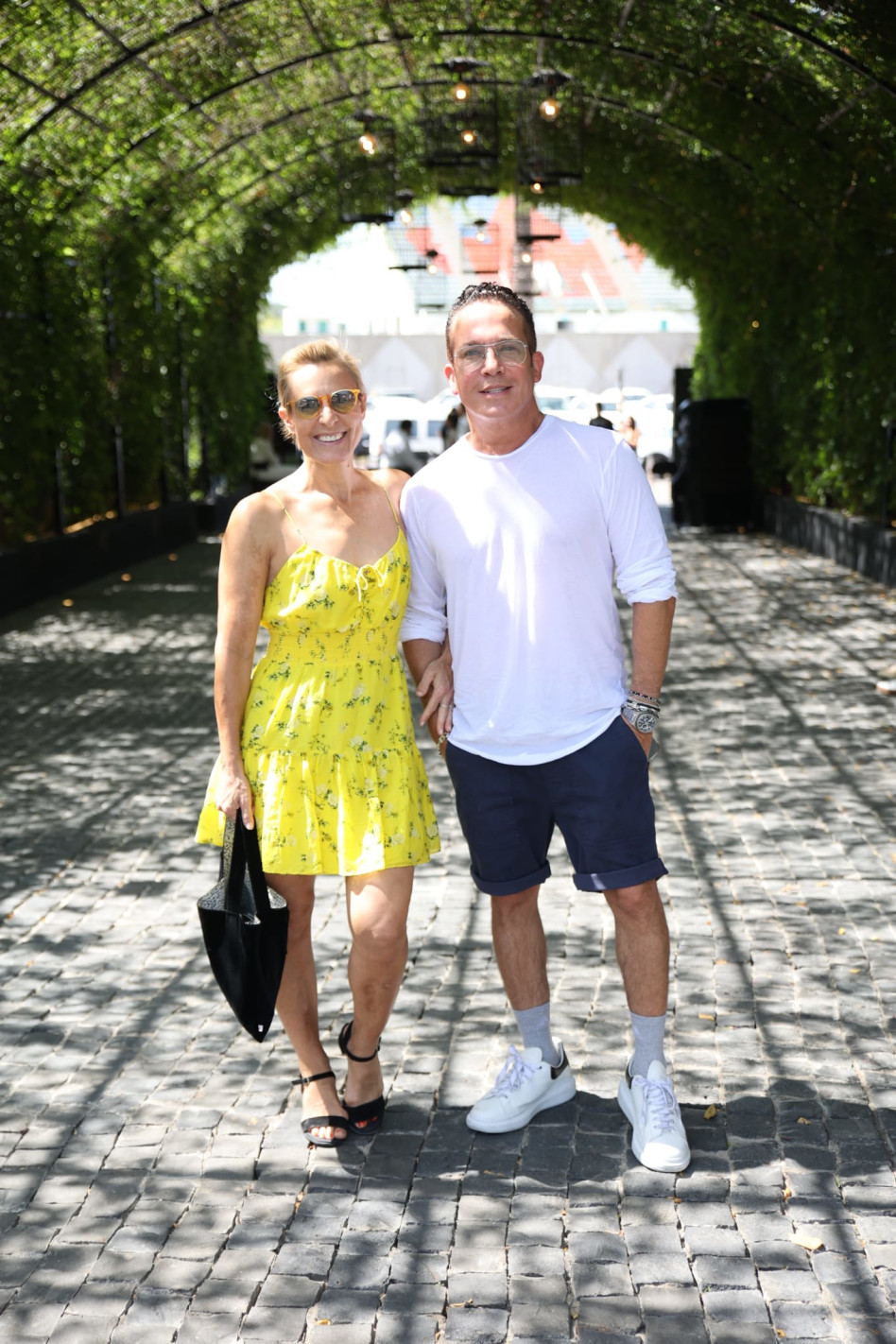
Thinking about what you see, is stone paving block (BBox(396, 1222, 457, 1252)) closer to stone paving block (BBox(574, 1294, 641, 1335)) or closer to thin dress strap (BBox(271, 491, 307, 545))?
stone paving block (BBox(574, 1294, 641, 1335))

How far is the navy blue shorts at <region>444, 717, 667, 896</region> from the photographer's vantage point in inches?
153

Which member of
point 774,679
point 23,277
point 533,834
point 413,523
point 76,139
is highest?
point 76,139

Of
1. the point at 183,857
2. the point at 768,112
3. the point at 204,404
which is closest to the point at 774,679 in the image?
the point at 183,857

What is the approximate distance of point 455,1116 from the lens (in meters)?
4.27

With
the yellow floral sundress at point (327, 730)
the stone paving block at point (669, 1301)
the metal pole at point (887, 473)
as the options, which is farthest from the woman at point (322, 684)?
the metal pole at point (887, 473)

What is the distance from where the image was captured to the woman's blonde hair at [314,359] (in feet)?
12.8

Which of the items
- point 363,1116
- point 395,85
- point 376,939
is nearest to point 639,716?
point 376,939

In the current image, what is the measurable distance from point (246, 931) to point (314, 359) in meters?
1.36

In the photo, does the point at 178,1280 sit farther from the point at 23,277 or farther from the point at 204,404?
the point at 204,404

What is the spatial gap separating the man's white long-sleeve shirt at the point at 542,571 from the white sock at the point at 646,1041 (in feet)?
2.35

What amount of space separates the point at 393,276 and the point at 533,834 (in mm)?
43125

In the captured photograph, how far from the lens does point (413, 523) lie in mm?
3982

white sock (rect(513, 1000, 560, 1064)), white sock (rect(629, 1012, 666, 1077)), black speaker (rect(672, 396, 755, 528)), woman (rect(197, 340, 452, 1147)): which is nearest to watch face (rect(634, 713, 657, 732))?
woman (rect(197, 340, 452, 1147))

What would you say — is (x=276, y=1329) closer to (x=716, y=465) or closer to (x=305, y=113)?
(x=716, y=465)
